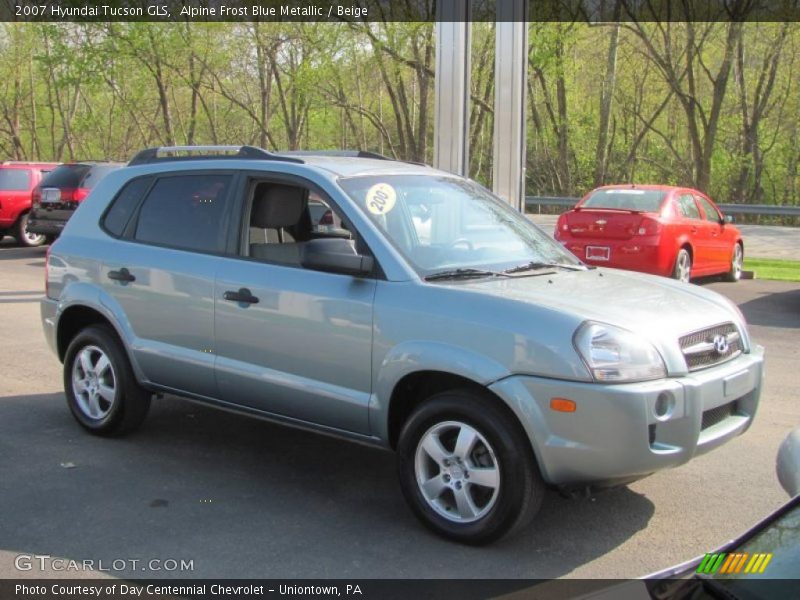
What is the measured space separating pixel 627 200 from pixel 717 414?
9733 mm

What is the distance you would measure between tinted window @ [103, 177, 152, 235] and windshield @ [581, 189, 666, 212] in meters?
8.89

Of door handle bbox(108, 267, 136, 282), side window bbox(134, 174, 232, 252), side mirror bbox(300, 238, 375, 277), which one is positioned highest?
side window bbox(134, 174, 232, 252)

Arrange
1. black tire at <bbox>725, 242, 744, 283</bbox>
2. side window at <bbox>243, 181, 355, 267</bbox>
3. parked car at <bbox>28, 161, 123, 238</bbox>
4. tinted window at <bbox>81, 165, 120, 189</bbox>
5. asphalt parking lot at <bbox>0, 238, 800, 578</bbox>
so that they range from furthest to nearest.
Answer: tinted window at <bbox>81, 165, 120, 189</bbox>, parked car at <bbox>28, 161, 123, 238</bbox>, black tire at <bbox>725, 242, 744, 283</bbox>, side window at <bbox>243, 181, 355, 267</bbox>, asphalt parking lot at <bbox>0, 238, 800, 578</bbox>

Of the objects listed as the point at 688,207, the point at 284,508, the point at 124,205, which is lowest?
the point at 284,508

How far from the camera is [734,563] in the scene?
7.54ft

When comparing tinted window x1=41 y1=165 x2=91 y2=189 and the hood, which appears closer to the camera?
the hood

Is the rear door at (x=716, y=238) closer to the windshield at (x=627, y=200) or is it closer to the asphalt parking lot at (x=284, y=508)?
the windshield at (x=627, y=200)

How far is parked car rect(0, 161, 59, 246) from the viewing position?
20469 mm

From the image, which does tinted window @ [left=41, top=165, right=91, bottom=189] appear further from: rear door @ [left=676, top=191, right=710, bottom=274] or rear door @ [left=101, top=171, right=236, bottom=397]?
rear door @ [left=101, top=171, right=236, bottom=397]

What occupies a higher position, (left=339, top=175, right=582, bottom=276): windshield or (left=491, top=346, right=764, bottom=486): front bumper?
(left=339, top=175, right=582, bottom=276): windshield

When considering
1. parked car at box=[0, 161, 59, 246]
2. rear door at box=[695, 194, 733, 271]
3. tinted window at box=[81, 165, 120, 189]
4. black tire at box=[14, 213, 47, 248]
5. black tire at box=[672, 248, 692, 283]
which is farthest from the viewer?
black tire at box=[14, 213, 47, 248]

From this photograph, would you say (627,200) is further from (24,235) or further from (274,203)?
(24,235)

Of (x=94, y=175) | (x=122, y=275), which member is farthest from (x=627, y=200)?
(x=94, y=175)

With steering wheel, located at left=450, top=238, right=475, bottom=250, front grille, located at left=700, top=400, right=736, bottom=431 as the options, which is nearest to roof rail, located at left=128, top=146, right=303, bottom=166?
steering wheel, located at left=450, top=238, right=475, bottom=250
